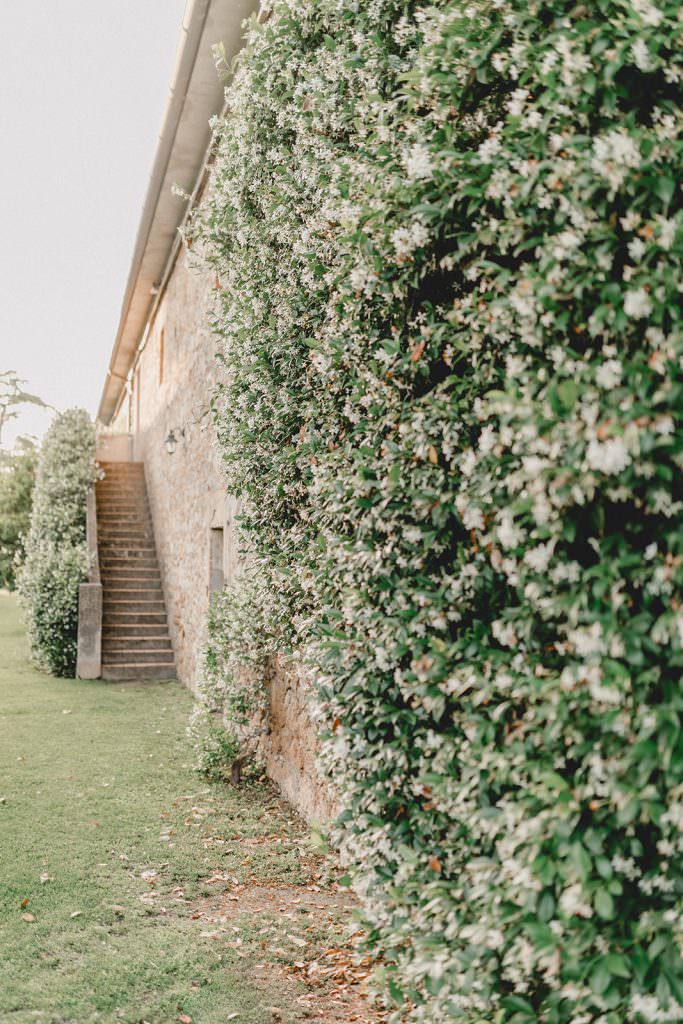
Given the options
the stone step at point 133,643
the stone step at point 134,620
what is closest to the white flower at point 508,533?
the stone step at point 133,643

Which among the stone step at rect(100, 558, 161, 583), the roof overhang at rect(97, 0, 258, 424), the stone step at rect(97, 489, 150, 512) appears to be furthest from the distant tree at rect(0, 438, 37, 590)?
the stone step at rect(100, 558, 161, 583)

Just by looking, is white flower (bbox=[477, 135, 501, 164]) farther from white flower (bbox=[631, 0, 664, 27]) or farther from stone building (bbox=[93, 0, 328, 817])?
stone building (bbox=[93, 0, 328, 817])

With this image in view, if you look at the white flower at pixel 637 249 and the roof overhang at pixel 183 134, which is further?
the roof overhang at pixel 183 134

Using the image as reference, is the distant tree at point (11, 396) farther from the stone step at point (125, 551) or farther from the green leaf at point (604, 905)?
the green leaf at point (604, 905)

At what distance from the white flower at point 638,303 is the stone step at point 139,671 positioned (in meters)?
10.5

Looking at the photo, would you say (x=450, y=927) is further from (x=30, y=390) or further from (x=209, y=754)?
(x=30, y=390)

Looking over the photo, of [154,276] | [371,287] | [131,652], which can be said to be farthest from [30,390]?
[371,287]

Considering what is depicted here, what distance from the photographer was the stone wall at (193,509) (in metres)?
5.89

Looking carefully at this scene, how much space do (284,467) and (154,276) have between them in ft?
36.7

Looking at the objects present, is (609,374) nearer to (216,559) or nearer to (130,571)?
(216,559)

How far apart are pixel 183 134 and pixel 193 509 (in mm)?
4836

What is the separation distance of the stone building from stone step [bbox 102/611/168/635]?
0.26 metres

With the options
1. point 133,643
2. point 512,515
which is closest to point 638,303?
point 512,515

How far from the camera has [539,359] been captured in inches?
A: 74.3
